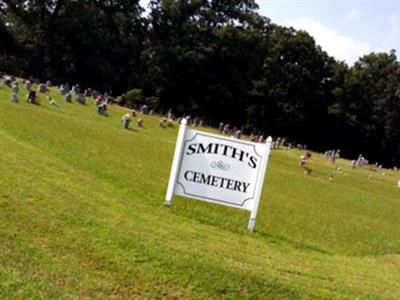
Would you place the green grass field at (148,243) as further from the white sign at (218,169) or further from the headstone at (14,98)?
the headstone at (14,98)

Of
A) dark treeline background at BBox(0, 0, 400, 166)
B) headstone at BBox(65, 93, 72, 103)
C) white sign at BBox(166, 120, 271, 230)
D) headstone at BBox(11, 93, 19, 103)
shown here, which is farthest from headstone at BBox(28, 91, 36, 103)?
dark treeline background at BBox(0, 0, 400, 166)

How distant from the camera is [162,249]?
7.35 metres

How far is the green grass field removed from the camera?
20.8 ft

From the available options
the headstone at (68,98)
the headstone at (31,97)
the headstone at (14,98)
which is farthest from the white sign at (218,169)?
the headstone at (68,98)

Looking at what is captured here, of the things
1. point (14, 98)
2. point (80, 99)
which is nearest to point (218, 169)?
point (14, 98)

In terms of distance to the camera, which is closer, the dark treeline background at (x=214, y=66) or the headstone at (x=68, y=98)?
the headstone at (x=68, y=98)

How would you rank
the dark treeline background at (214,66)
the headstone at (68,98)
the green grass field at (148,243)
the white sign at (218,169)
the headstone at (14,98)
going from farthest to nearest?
1. the dark treeline background at (214,66)
2. the headstone at (68,98)
3. the headstone at (14,98)
4. the white sign at (218,169)
5. the green grass field at (148,243)

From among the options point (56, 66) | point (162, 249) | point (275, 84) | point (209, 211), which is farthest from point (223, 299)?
point (275, 84)

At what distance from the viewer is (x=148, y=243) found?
7.46 m

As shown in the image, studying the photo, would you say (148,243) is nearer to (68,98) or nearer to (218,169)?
(218,169)

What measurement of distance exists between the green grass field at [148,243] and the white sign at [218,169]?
50 cm

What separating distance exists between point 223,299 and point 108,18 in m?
62.4

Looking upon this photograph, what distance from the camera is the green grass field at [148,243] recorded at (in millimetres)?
6344

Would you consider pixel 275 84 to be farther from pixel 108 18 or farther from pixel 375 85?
pixel 108 18
